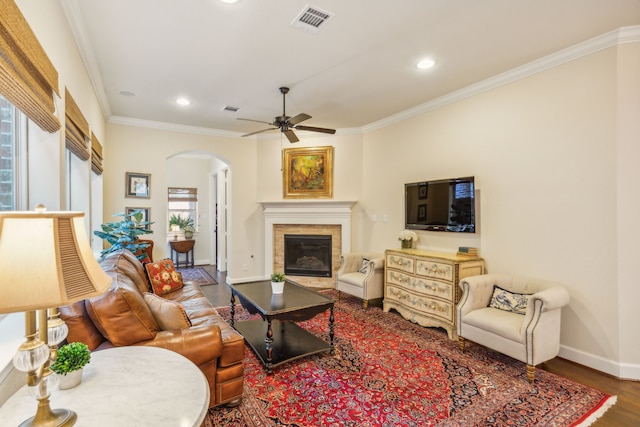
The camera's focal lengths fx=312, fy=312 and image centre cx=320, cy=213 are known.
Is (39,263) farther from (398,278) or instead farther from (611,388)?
(398,278)

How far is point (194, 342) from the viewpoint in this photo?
6.49 feet

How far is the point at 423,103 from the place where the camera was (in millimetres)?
4250

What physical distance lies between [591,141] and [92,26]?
4313 millimetres

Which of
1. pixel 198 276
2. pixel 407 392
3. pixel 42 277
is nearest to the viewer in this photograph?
pixel 42 277

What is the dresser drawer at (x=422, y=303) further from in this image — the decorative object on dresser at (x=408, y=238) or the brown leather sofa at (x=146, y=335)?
the brown leather sofa at (x=146, y=335)

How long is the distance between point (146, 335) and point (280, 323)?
5.64 ft

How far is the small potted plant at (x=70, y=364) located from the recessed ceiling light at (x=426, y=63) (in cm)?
336

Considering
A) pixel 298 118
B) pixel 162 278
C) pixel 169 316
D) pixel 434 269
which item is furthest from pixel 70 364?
pixel 434 269

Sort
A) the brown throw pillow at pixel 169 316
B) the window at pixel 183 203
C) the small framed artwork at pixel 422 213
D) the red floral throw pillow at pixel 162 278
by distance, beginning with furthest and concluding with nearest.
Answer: the window at pixel 183 203, the small framed artwork at pixel 422 213, the red floral throw pillow at pixel 162 278, the brown throw pillow at pixel 169 316

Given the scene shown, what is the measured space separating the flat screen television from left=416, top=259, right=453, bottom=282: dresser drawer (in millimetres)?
510

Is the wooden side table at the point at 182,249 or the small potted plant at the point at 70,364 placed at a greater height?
→ the small potted plant at the point at 70,364

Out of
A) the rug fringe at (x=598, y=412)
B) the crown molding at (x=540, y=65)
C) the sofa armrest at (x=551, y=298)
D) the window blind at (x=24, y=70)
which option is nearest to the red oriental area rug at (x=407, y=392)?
the rug fringe at (x=598, y=412)

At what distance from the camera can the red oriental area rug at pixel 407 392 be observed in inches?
80.6

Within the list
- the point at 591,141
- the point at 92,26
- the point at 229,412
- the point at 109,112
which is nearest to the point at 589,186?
the point at 591,141
